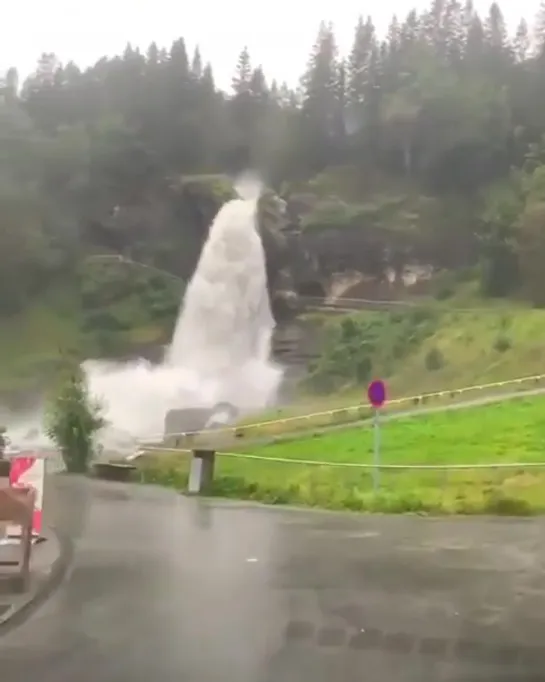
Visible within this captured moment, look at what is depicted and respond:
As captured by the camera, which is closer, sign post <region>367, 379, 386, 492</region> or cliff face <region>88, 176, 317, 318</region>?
sign post <region>367, 379, 386, 492</region>

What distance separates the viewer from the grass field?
11.0 feet

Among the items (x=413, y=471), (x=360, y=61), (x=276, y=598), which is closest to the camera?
(x=276, y=598)

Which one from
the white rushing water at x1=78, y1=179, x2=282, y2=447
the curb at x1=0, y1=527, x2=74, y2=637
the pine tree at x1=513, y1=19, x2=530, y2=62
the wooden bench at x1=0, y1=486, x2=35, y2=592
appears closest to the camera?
the curb at x1=0, y1=527, x2=74, y2=637

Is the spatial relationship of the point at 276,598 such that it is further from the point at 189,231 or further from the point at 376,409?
the point at 189,231

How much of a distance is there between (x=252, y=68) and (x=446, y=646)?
2640 mm

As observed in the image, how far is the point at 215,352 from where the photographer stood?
4039 millimetres

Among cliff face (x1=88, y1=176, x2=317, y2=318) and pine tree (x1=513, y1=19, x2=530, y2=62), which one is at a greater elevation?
pine tree (x1=513, y1=19, x2=530, y2=62)

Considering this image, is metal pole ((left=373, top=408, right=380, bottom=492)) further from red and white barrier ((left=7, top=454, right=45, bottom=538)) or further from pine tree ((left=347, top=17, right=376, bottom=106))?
pine tree ((left=347, top=17, right=376, bottom=106))

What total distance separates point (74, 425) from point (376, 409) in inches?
48.3

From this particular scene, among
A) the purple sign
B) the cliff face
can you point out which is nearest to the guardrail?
the purple sign

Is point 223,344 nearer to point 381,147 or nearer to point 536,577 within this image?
point 381,147

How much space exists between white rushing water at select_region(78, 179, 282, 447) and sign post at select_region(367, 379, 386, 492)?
430 millimetres

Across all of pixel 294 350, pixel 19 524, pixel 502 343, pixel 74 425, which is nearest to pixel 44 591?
pixel 19 524

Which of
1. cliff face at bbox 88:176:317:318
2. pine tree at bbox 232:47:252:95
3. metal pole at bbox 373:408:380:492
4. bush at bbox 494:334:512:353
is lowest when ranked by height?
metal pole at bbox 373:408:380:492
